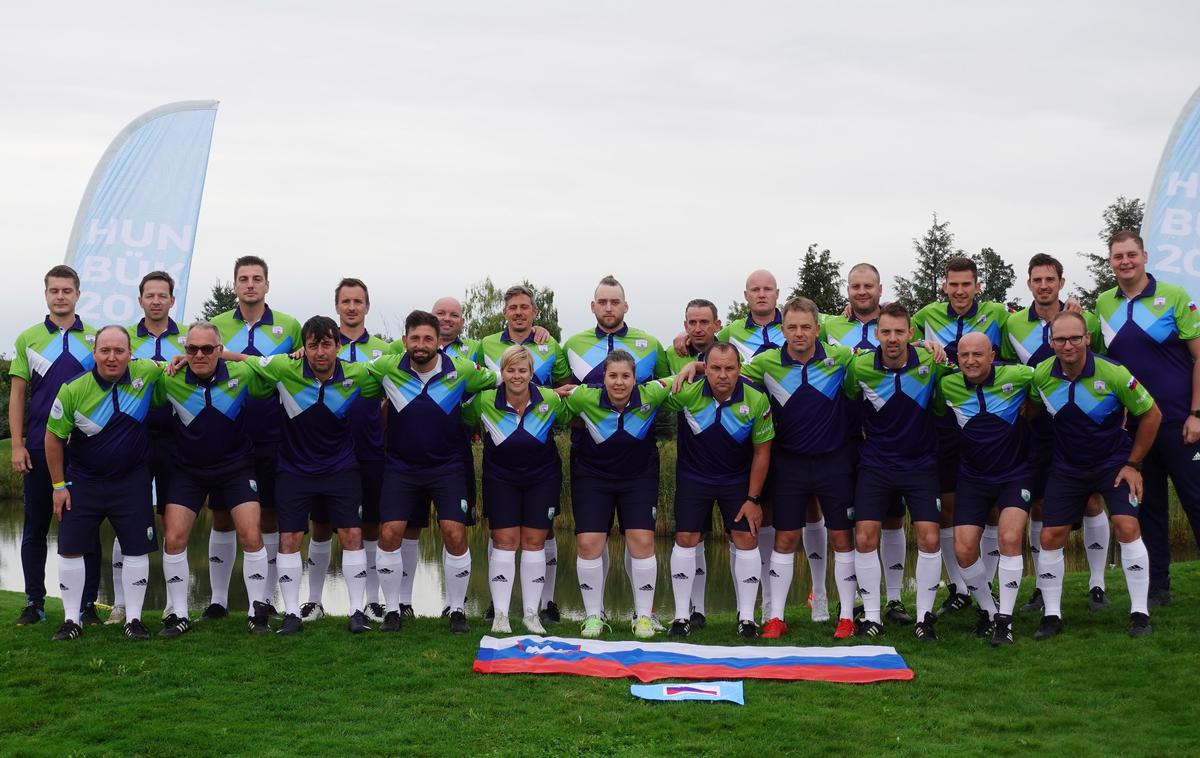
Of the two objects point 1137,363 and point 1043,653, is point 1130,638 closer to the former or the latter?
point 1043,653

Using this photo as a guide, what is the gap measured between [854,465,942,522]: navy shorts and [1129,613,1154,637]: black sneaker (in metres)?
1.47

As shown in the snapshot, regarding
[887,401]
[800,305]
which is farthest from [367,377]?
[887,401]

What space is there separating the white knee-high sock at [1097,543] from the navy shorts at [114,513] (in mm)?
6814

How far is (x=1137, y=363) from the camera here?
7.76m

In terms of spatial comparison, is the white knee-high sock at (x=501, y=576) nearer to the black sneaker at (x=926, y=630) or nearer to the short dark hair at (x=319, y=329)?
the short dark hair at (x=319, y=329)

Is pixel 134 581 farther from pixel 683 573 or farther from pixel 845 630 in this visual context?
pixel 845 630

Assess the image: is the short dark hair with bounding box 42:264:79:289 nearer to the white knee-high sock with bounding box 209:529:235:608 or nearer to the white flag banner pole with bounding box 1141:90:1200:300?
the white knee-high sock with bounding box 209:529:235:608

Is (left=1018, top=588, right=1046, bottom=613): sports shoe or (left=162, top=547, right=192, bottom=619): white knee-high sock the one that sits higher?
(left=162, top=547, right=192, bottom=619): white knee-high sock

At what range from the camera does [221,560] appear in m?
8.53

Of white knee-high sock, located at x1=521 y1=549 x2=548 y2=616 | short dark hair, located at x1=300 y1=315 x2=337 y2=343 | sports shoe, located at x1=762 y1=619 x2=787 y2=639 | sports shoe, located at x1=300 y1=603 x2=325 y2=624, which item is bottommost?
sports shoe, located at x1=762 y1=619 x2=787 y2=639

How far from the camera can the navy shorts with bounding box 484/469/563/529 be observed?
26.1 ft

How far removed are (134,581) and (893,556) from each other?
5580mm

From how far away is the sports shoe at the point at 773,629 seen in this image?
7.94 m

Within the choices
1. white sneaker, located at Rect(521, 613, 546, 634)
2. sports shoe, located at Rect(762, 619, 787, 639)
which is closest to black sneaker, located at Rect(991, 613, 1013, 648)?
sports shoe, located at Rect(762, 619, 787, 639)
